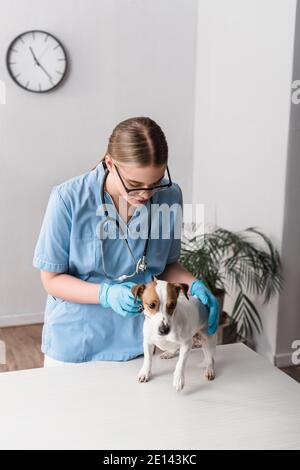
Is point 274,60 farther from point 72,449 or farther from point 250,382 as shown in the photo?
point 72,449

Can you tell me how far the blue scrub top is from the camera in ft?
4.81

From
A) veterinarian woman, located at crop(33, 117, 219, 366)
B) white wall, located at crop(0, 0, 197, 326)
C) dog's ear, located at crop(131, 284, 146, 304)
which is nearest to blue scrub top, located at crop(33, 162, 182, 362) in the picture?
veterinarian woman, located at crop(33, 117, 219, 366)

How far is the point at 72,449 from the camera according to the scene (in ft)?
3.58

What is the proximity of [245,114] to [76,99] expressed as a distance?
3.66 ft

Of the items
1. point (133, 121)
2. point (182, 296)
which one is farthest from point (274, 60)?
point (182, 296)

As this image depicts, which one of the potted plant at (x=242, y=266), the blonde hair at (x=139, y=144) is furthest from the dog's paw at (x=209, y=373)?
the potted plant at (x=242, y=266)

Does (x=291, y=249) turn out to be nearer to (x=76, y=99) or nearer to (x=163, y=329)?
(x=76, y=99)

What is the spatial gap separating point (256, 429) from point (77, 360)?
0.56 m

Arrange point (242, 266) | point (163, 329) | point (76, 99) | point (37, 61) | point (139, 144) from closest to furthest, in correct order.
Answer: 1. point (163, 329)
2. point (139, 144)
3. point (242, 266)
4. point (37, 61)
5. point (76, 99)

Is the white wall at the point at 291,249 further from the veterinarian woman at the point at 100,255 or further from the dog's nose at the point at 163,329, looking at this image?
the dog's nose at the point at 163,329

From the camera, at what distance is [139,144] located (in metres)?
1.34

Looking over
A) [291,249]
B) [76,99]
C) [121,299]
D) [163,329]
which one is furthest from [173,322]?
[76,99]

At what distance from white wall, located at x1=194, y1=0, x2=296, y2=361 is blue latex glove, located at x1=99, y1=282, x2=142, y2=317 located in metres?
1.72

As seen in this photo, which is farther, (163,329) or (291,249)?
(291,249)
